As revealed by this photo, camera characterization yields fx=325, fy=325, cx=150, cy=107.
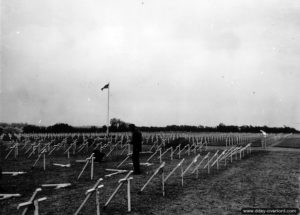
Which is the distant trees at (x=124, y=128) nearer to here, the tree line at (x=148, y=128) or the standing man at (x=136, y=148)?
the tree line at (x=148, y=128)

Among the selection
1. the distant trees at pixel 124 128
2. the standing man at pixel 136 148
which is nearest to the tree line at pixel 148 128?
the distant trees at pixel 124 128

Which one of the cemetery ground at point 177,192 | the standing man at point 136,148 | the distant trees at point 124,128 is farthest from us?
the distant trees at point 124,128

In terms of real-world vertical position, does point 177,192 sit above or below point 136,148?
below

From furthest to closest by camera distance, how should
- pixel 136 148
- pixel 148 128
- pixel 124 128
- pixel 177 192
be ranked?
pixel 148 128 < pixel 124 128 < pixel 136 148 < pixel 177 192

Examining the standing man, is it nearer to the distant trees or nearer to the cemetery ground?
the cemetery ground

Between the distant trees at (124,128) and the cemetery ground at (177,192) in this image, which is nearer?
the cemetery ground at (177,192)

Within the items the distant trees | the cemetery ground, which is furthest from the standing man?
the distant trees

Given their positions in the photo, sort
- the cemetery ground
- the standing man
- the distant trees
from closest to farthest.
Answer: the cemetery ground
the standing man
the distant trees

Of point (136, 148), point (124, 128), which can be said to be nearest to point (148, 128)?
point (124, 128)

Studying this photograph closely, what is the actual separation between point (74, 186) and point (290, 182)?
24.2 ft

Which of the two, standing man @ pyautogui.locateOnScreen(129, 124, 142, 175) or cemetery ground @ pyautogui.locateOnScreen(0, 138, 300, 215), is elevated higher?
standing man @ pyautogui.locateOnScreen(129, 124, 142, 175)

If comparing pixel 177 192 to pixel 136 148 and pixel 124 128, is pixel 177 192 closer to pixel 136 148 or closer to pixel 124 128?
pixel 136 148

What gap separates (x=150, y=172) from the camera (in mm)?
13734

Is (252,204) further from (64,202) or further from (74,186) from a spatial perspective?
(74,186)
